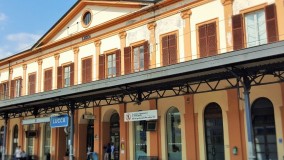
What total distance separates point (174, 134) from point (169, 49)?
4.13 metres

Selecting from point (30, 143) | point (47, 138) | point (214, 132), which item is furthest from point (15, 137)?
point (214, 132)

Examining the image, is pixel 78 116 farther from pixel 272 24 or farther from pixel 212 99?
pixel 272 24

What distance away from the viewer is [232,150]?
14.8 meters

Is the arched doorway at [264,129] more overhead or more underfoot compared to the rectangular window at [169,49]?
more underfoot

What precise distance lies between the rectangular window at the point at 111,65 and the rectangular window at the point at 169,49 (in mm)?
3551

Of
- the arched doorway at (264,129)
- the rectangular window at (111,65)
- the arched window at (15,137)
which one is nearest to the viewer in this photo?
the arched doorway at (264,129)

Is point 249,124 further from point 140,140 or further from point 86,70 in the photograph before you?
point 86,70

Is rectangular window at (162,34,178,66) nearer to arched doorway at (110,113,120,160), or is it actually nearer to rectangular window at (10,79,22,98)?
arched doorway at (110,113,120,160)

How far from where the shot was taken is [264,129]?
14.3 m

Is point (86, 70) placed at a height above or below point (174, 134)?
above

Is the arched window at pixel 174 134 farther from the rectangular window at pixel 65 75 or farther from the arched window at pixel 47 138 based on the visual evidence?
the arched window at pixel 47 138

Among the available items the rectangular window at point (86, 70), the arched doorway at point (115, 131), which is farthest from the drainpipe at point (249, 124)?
the rectangular window at point (86, 70)

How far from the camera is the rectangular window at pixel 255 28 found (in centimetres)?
1501

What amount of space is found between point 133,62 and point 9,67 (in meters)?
13.4
